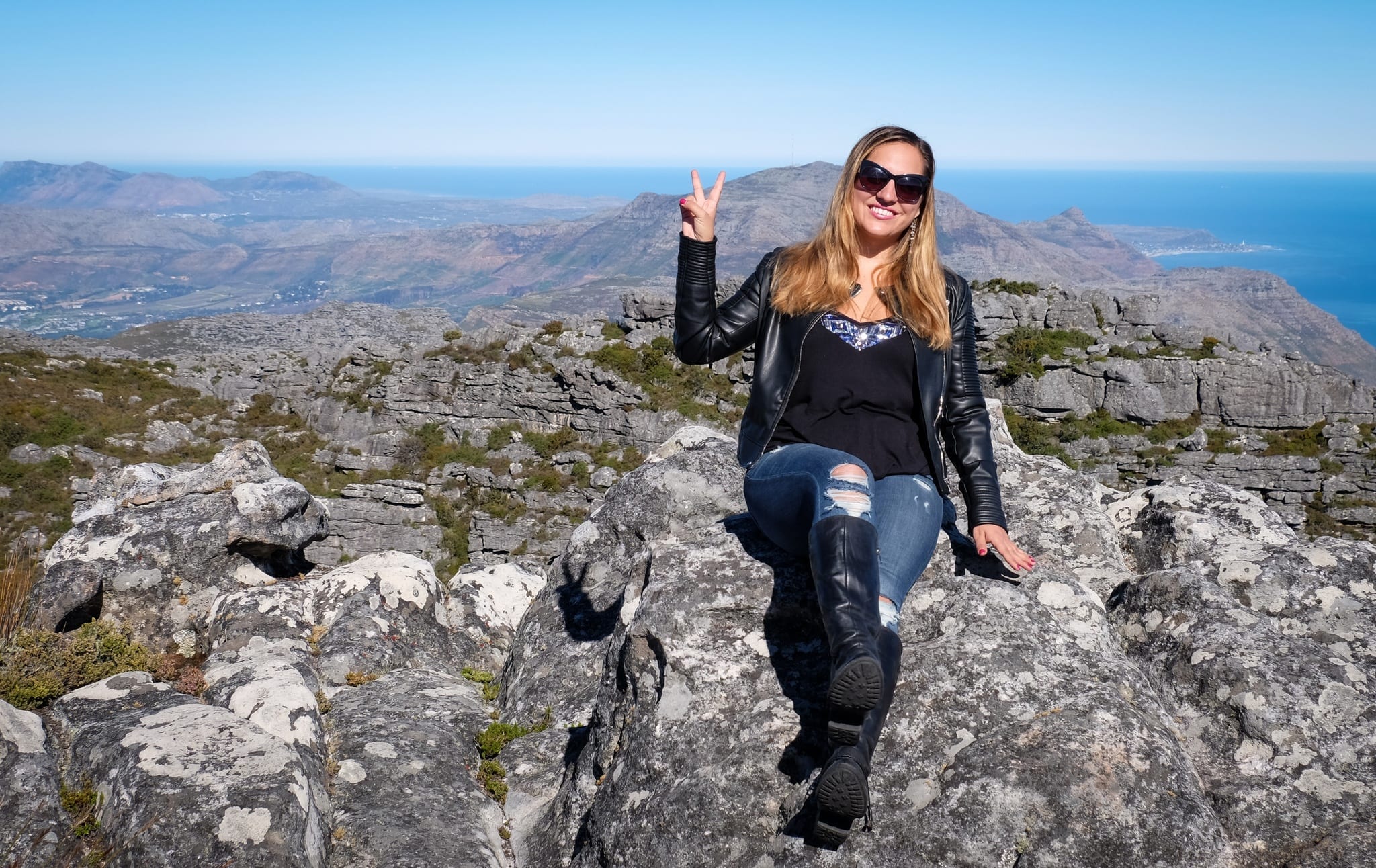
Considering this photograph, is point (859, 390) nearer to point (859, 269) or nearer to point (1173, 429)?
point (859, 269)

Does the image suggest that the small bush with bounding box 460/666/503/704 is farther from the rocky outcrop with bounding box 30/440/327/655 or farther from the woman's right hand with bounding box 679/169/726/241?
the woman's right hand with bounding box 679/169/726/241

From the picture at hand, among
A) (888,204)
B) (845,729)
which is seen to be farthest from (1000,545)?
(888,204)

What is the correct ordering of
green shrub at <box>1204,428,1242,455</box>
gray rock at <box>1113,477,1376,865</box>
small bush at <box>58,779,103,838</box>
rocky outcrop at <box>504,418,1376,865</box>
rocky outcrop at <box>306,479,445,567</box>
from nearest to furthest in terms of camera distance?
1. rocky outcrop at <box>504,418,1376,865</box>
2. gray rock at <box>1113,477,1376,865</box>
3. small bush at <box>58,779,103,838</box>
4. rocky outcrop at <box>306,479,445,567</box>
5. green shrub at <box>1204,428,1242,455</box>

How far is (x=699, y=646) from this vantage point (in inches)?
185

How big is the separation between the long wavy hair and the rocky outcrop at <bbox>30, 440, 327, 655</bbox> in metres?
6.90

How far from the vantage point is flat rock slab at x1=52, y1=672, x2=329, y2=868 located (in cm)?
Result: 409

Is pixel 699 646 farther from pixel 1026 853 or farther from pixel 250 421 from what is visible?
pixel 250 421

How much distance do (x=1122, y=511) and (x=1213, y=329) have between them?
3529 cm

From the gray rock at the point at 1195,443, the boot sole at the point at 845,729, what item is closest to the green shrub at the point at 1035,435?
the gray rock at the point at 1195,443

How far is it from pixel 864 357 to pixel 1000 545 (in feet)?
4.67

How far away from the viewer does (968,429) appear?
506cm

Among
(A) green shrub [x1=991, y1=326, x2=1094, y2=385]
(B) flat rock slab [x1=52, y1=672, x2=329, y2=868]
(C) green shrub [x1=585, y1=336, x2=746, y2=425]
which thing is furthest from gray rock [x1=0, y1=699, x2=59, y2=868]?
(A) green shrub [x1=991, y1=326, x2=1094, y2=385]

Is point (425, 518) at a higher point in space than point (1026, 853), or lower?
lower

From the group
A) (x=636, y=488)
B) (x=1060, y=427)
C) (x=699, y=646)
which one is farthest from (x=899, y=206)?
(x=1060, y=427)
